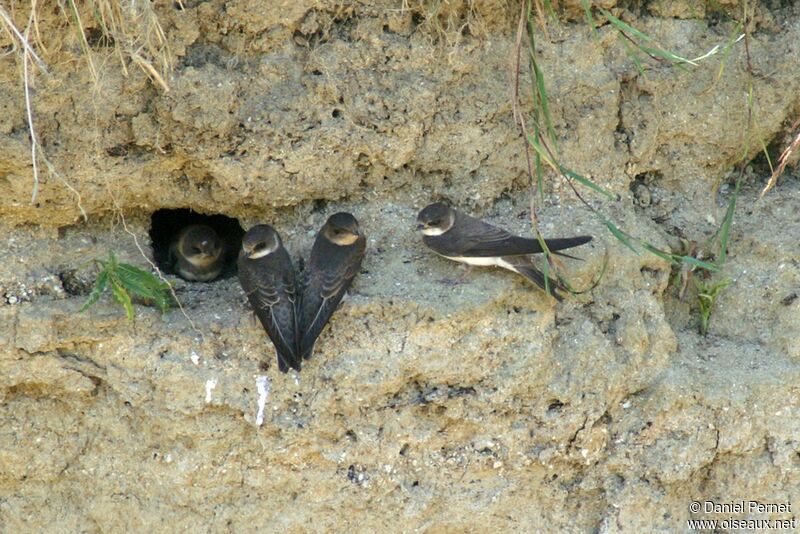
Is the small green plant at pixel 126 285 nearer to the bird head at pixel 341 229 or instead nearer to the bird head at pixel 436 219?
the bird head at pixel 341 229

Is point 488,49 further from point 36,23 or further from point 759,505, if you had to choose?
point 759,505

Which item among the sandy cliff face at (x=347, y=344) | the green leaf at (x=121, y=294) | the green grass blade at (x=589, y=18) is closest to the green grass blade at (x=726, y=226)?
the sandy cliff face at (x=347, y=344)

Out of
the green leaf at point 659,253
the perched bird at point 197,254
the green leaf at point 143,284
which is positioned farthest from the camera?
the perched bird at point 197,254

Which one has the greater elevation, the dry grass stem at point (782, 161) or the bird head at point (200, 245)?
the dry grass stem at point (782, 161)

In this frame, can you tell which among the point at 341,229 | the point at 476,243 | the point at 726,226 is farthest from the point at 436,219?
the point at 726,226

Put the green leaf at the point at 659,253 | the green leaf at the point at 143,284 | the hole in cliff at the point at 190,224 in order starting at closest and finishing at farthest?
the green leaf at the point at 659,253 < the green leaf at the point at 143,284 < the hole in cliff at the point at 190,224

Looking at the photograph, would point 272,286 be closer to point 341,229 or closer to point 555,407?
point 341,229

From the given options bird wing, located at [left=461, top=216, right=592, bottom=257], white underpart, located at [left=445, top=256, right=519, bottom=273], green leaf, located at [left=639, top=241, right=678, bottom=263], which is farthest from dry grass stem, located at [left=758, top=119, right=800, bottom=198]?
white underpart, located at [left=445, top=256, right=519, bottom=273]
